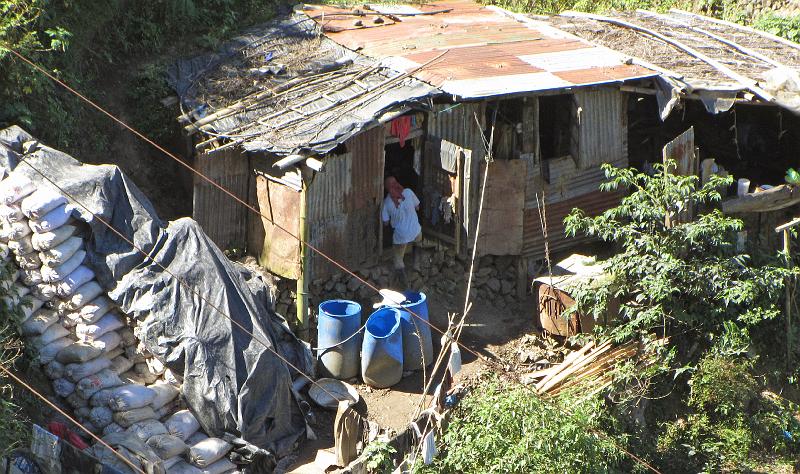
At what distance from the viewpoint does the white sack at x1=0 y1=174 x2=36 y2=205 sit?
30.5 ft

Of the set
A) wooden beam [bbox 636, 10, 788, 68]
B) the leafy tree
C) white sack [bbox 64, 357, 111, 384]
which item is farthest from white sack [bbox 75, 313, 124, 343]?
wooden beam [bbox 636, 10, 788, 68]

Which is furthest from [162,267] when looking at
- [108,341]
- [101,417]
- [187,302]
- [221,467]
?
[221,467]

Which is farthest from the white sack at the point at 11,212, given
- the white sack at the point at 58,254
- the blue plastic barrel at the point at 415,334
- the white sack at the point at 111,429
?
the blue plastic barrel at the point at 415,334

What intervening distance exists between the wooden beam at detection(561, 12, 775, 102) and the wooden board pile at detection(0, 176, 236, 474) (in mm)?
7820

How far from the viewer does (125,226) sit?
10.0m

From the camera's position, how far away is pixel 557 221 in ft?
42.2

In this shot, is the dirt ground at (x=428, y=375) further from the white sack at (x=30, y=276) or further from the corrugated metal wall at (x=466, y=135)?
the white sack at (x=30, y=276)

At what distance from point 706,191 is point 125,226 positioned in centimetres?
639

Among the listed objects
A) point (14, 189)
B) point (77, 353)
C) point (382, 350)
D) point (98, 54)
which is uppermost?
point (98, 54)

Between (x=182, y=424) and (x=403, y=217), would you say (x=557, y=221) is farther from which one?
(x=182, y=424)

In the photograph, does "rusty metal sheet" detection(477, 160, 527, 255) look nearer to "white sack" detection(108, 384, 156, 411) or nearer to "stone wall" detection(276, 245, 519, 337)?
"stone wall" detection(276, 245, 519, 337)

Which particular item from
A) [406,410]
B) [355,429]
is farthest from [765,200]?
[355,429]

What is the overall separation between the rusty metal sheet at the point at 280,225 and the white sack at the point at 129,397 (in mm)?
2663

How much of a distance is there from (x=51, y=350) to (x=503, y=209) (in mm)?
5710
